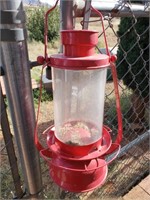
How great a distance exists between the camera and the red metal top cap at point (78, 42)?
1.71ft

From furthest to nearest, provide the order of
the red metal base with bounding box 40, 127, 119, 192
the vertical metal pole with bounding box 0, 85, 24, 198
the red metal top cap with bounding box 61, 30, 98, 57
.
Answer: the vertical metal pole with bounding box 0, 85, 24, 198, the red metal base with bounding box 40, 127, 119, 192, the red metal top cap with bounding box 61, 30, 98, 57

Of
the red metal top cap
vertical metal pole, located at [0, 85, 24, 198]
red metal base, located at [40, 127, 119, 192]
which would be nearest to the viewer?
the red metal top cap

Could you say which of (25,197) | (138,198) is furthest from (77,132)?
(138,198)

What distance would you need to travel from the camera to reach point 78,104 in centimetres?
69

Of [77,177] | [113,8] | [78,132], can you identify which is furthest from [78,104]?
[113,8]

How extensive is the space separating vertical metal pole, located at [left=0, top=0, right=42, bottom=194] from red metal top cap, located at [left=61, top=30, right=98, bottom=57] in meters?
0.11

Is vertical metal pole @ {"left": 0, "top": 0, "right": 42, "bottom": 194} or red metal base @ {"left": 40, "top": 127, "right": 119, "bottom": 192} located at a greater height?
vertical metal pole @ {"left": 0, "top": 0, "right": 42, "bottom": 194}

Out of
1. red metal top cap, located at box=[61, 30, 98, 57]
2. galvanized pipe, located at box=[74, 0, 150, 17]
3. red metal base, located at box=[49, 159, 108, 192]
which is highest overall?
galvanized pipe, located at box=[74, 0, 150, 17]

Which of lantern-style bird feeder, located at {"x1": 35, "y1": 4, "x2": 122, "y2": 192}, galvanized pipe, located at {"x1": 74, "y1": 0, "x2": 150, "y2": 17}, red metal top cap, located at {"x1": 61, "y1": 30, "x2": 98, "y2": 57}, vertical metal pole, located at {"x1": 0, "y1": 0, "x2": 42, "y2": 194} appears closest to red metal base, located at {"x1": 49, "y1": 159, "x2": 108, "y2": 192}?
lantern-style bird feeder, located at {"x1": 35, "y1": 4, "x2": 122, "y2": 192}

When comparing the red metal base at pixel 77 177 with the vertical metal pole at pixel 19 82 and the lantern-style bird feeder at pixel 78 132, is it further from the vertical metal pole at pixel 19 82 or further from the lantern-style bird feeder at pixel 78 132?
the vertical metal pole at pixel 19 82

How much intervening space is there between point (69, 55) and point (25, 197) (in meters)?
0.67

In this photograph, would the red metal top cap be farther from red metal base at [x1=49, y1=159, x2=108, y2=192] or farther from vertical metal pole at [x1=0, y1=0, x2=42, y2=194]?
red metal base at [x1=49, y1=159, x2=108, y2=192]

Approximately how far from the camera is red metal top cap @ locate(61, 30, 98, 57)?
1.71ft

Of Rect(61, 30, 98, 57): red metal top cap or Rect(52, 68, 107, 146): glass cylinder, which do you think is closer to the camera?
Rect(61, 30, 98, 57): red metal top cap
